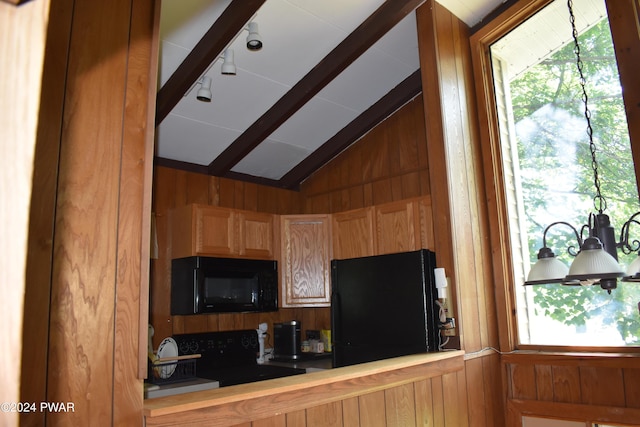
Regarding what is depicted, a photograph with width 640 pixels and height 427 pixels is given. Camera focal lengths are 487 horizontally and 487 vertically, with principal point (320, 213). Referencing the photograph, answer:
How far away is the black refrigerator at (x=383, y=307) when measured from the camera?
290 cm

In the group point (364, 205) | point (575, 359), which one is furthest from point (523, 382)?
point (364, 205)

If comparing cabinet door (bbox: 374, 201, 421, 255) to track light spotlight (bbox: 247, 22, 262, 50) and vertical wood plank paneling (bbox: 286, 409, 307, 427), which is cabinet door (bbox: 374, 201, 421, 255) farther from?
vertical wood plank paneling (bbox: 286, 409, 307, 427)

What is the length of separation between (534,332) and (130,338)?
8.11 feet

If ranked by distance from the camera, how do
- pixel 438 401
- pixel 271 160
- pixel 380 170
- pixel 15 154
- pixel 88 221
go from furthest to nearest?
pixel 271 160
pixel 380 170
pixel 438 401
pixel 88 221
pixel 15 154

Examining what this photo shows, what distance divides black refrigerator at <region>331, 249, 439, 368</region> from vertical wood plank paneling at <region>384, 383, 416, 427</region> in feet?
1.72

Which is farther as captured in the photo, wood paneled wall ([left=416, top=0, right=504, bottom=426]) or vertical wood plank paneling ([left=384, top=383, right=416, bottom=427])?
wood paneled wall ([left=416, top=0, right=504, bottom=426])

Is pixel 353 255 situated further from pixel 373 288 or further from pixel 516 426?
pixel 516 426

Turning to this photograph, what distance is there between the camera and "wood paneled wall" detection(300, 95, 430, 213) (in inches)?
161

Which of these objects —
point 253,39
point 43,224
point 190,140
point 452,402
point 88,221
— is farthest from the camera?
point 190,140

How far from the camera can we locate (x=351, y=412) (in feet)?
6.64

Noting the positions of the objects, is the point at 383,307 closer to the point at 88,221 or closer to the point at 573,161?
the point at 573,161

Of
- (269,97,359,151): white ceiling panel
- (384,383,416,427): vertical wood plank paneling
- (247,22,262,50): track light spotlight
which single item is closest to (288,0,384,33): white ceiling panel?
(247,22,262,50): track light spotlight

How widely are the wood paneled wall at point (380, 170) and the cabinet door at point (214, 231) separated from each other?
113 cm

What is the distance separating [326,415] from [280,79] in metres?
2.42
